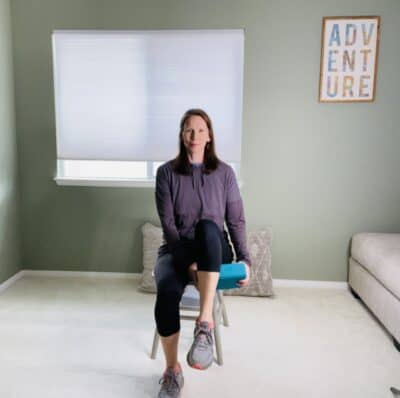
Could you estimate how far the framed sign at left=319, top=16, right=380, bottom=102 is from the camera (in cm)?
274

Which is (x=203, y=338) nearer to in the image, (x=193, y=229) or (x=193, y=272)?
(x=193, y=272)

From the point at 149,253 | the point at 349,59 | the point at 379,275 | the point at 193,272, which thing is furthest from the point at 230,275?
the point at 349,59

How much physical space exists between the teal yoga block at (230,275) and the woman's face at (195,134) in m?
0.59

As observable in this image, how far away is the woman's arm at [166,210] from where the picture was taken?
1906 millimetres

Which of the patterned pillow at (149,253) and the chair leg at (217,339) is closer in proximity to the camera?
the chair leg at (217,339)

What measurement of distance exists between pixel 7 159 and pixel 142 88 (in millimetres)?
1137

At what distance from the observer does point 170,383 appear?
1.73m

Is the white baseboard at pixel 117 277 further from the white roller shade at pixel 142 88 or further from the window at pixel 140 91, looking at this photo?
the white roller shade at pixel 142 88

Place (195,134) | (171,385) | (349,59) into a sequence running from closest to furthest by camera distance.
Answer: (171,385), (195,134), (349,59)

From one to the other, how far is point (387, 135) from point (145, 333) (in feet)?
7.04

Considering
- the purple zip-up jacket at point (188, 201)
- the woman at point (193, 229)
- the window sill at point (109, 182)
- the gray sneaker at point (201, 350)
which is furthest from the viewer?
the window sill at point (109, 182)

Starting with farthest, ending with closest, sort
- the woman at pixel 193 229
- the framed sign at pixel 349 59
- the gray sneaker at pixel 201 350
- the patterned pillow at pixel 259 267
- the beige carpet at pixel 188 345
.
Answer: the patterned pillow at pixel 259 267 < the framed sign at pixel 349 59 < the beige carpet at pixel 188 345 < the woman at pixel 193 229 < the gray sneaker at pixel 201 350

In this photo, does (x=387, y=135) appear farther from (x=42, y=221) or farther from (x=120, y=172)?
(x=42, y=221)

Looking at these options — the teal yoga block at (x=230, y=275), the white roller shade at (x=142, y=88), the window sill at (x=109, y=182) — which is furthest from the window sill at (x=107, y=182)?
the teal yoga block at (x=230, y=275)
